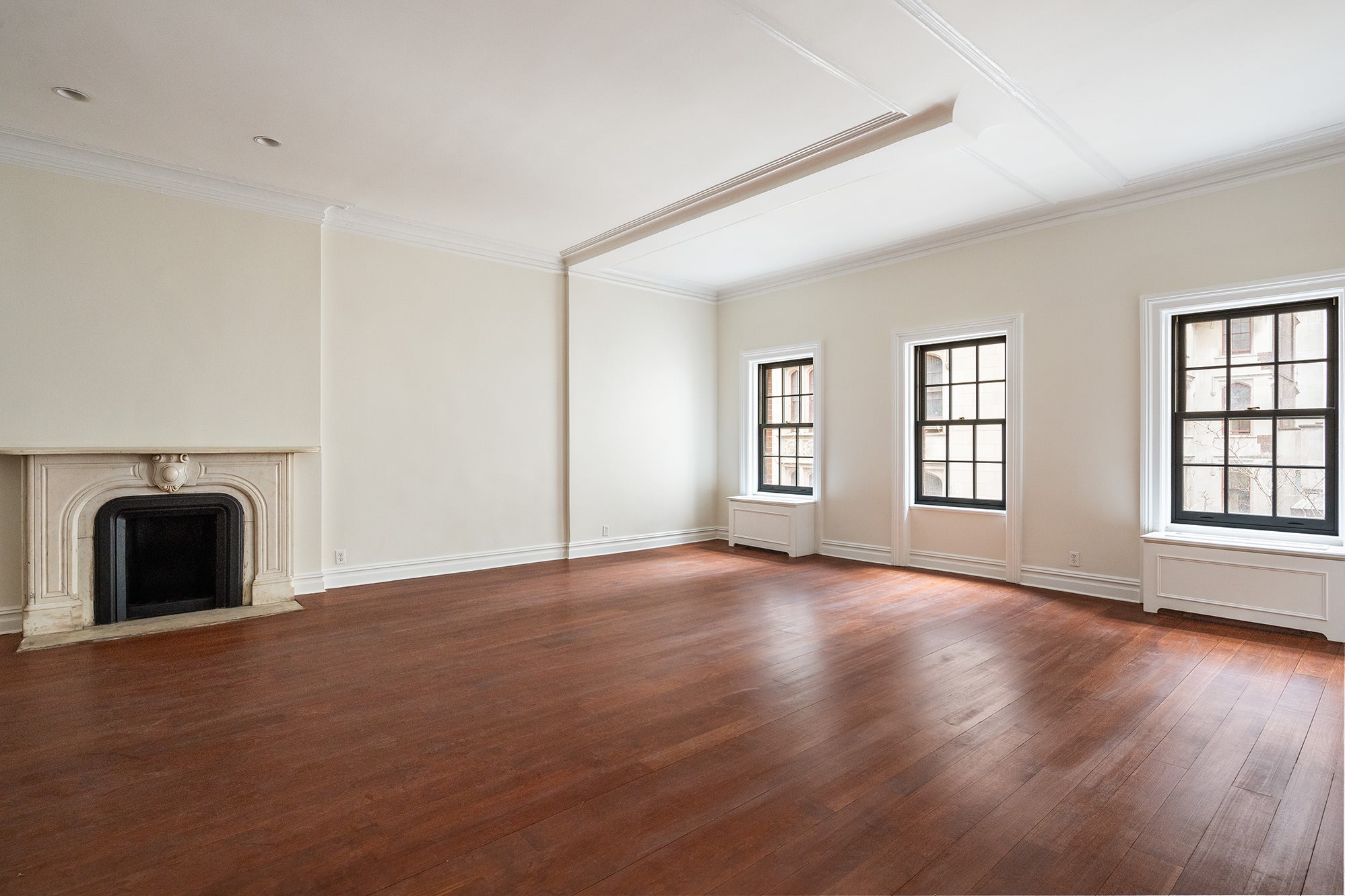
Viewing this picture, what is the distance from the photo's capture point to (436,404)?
5938 mm

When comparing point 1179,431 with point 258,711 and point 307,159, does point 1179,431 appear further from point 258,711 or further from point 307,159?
point 307,159

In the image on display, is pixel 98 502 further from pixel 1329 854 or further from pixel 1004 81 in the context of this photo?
pixel 1329 854

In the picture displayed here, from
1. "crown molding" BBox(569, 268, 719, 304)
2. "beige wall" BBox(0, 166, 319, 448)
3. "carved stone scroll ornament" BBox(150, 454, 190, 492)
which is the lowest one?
"carved stone scroll ornament" BBox(150, 454, 190, 492)

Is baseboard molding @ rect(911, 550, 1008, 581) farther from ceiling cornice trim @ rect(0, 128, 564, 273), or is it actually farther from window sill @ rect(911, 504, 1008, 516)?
ceiling cornice trim @ rect(0, 128, 564, 273)

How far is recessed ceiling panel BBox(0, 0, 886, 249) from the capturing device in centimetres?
299

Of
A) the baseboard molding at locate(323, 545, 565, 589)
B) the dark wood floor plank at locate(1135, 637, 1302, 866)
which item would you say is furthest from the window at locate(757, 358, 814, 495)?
the dark wood floor plank at locate(1135, 637, 1302, 866)

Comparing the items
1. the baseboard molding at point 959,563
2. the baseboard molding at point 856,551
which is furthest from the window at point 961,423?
the baseboard molding at point 856,551

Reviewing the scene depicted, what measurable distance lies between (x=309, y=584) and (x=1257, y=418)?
23.4 ft

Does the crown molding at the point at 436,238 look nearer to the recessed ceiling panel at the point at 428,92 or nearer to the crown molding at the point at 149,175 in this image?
the crown molding at the point at 149,175

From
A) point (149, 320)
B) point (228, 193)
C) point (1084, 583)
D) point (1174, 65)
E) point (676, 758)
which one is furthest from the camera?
point (1084, 583)

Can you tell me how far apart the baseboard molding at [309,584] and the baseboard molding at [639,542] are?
2333 millimetres

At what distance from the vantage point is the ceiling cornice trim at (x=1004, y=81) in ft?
9.68

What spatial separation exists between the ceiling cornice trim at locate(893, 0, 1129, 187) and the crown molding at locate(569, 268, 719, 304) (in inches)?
167

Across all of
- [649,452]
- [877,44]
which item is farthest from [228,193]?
[877,44]
